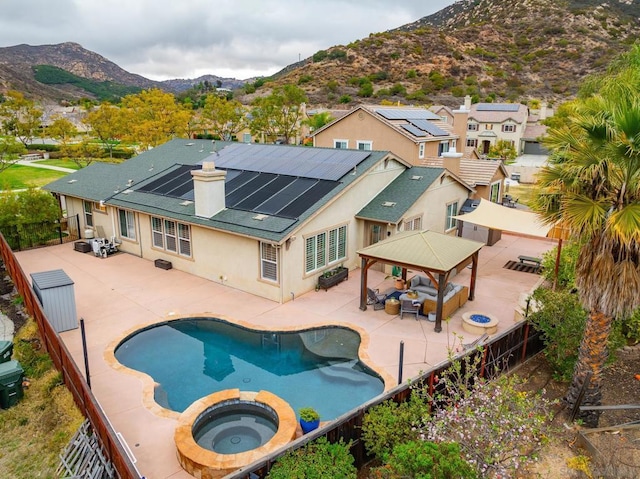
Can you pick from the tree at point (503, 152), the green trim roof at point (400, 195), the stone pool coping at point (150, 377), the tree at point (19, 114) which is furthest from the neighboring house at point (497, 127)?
the stone pool coping at point (150, 377)

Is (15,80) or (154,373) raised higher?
(15,80)

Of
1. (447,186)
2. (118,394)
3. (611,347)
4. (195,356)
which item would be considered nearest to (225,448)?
(118,394)

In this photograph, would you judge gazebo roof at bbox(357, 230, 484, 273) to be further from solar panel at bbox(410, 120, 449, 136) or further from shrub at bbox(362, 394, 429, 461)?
solar panel at bbox(410, 120, 449, 136)

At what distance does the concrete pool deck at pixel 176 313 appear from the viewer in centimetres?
1065

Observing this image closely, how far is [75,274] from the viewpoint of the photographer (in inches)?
788

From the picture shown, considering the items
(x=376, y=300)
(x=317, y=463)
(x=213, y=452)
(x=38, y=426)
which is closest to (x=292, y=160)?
(x=376, y=300)

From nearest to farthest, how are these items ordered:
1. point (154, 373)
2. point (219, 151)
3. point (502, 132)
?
point (154, 373), point (219, 151), point (502, 132)

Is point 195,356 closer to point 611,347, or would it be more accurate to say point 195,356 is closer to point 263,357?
point 263,357

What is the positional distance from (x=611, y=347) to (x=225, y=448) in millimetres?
9464

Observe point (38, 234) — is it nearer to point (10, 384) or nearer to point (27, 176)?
point (10, 384)

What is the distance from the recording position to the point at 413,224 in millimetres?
21672

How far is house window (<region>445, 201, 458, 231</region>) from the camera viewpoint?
24578 mm

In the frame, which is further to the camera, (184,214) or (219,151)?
(219,151)

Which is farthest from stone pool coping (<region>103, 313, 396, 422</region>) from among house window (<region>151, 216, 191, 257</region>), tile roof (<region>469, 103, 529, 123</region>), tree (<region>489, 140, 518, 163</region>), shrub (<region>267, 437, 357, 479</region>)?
tile roof (<region>469, 103, 529, 123</region>)
